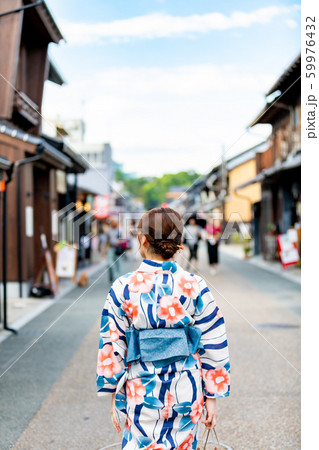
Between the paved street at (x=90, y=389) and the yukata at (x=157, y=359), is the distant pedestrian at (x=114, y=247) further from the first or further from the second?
the yukata at (x=157, y=359)

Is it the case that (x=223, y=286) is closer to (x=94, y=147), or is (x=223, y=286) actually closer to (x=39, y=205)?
(x=39, y=205)

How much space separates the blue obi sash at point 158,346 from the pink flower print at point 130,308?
7 centimetres

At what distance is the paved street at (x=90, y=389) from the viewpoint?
363cm

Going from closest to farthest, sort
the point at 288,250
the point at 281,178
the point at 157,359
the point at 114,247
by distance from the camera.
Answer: the point at 157,359 < the point at 114,247 < the point at 288,250 < the point at 281,178

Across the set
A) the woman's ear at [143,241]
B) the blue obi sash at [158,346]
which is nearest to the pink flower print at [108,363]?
the blue obi sash at [158,346]

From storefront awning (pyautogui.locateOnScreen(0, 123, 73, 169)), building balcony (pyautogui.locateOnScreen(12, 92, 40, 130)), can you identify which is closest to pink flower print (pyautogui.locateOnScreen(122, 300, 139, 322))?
storefront awning (pyautogui.locateOnScreen(0, 123, 73, 169))

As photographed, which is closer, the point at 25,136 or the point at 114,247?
the point at 25,136

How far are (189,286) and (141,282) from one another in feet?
0.65

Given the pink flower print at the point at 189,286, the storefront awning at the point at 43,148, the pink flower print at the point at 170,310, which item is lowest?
the pink flower print at the point at 170,310

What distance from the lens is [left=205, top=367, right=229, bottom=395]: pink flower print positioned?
219 cm

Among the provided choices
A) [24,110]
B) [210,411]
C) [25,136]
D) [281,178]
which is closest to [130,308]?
[210,411]

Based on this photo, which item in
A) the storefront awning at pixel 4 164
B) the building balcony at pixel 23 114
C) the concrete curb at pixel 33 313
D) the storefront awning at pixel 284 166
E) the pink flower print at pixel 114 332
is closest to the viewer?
the pink flower print at pixel 114 332

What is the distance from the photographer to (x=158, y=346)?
2.03 m

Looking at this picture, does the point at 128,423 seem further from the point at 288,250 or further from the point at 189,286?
the point at 288,250
